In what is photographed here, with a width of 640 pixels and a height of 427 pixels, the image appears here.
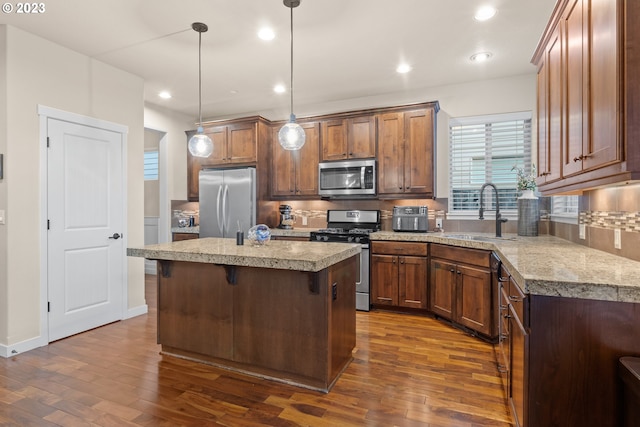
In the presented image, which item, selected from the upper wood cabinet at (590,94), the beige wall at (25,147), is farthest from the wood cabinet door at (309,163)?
the upper wood cabinet at (590,94)

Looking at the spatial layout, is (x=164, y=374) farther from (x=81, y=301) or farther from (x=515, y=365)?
(x=515, y=365)

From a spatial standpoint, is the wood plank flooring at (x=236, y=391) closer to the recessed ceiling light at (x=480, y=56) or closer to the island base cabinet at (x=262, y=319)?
the island base cabinet at (x=262, y=319)

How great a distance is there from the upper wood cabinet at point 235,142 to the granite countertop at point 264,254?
241cm

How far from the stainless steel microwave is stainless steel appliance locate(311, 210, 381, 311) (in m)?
0.32

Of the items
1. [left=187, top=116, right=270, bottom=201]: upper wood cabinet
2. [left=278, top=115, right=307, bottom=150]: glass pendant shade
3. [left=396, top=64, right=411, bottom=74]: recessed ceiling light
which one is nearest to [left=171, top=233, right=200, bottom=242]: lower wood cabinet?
[left=187, top=116, right=270, bottom=201]: upper wood cabinet

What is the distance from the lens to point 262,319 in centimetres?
248

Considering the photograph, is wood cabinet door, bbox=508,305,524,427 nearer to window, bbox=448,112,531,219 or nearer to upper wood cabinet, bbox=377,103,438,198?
upper wood cabinet, bbox=377,103,438,198

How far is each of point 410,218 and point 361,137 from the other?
3.95 feet

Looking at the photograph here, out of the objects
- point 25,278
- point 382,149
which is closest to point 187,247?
point 25,278

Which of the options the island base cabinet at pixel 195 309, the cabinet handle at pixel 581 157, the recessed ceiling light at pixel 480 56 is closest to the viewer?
the cabinet handle at pixel 581 157

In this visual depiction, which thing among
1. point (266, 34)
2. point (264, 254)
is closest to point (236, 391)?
point (264, 254)

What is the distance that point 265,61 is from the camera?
3.72 m

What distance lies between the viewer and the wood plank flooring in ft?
6.66

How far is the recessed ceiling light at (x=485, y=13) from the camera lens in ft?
8.95
